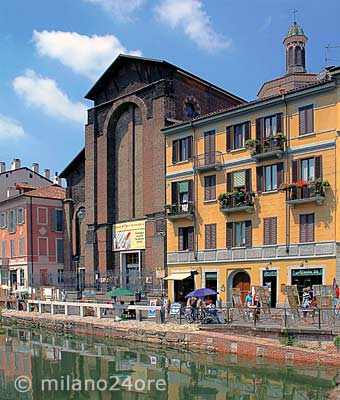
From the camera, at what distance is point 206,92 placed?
47.9m

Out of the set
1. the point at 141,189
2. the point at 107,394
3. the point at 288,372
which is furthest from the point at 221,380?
the point at 141,189

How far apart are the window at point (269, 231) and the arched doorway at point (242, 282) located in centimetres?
281

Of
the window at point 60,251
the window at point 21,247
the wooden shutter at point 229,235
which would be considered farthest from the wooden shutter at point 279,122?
the window at point 21,247

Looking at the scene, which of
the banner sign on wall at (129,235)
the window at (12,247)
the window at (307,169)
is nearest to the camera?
the window at (307,169)

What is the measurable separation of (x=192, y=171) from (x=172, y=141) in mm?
3233

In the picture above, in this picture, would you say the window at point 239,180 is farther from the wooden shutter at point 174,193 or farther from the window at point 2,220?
the window at point 2,220

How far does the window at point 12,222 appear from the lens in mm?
57938

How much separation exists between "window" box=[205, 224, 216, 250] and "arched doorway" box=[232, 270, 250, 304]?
97.9 inches

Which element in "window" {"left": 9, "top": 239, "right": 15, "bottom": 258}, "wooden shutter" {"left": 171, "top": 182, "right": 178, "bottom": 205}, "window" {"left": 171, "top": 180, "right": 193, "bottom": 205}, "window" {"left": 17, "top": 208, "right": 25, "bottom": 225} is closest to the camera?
"window" {"left": 171, "top": 180, "right": 193, "bottom": 205}

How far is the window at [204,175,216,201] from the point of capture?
36.7m

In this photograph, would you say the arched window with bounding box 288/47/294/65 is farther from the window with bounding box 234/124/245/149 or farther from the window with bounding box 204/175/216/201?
the window with bounding box 204/175/216/201

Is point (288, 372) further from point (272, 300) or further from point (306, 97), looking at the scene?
point (306, 97)

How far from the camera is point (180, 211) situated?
125 ft

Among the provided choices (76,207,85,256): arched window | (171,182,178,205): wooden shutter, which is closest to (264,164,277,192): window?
(171,182,178,205): wooden shutter
